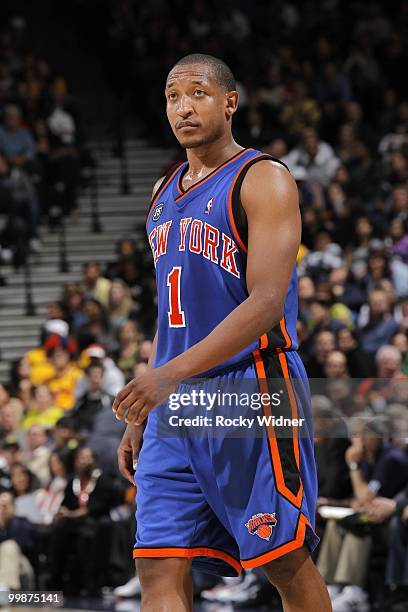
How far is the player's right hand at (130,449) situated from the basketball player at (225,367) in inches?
6.9

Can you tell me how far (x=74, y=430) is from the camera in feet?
30.7

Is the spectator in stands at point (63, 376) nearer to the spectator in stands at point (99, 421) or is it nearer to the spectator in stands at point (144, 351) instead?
the spectator in stands at point (99, 421)

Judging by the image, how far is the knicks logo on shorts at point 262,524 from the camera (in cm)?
361

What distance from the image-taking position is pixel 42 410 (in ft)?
34.4

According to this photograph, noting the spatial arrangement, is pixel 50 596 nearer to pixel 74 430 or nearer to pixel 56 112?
pixel 74 430

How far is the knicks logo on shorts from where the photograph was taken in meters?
3.61

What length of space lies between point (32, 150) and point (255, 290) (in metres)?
10.6

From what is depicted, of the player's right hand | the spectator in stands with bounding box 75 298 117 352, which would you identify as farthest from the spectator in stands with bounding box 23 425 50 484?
the player's right hand

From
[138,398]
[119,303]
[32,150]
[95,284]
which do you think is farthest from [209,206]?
[32,150]

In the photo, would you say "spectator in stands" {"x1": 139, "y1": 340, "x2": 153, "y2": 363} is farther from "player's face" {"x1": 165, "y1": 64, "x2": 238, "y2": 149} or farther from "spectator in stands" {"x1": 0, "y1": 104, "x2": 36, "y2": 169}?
"player's face" {"x1": 165, "y1": 64, "x2": 238, "y2": 149}

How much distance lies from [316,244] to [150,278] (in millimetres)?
1683

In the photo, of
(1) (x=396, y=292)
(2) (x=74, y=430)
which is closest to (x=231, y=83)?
(2) (x=74, y=430)

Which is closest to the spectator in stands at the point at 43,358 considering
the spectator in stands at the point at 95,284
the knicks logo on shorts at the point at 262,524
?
the spectator in stands at the point at 95,284

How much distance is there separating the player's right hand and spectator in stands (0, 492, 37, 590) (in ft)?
14.6
